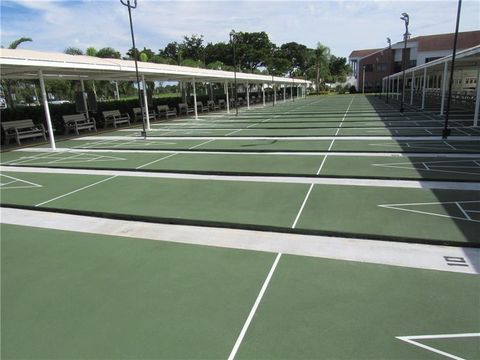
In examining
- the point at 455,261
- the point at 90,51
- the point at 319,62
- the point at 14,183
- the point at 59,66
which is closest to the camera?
the point at 455,261

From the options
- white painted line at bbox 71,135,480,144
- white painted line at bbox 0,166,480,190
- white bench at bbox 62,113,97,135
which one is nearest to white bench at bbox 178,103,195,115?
white bench at bbox 62,113,97,135

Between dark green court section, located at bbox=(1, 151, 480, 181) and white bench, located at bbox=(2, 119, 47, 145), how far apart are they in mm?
3283

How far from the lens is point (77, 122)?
1984 centimetres

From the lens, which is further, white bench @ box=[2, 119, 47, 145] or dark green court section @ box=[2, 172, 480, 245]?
white bench @ box=[2, 119, 47, 145]

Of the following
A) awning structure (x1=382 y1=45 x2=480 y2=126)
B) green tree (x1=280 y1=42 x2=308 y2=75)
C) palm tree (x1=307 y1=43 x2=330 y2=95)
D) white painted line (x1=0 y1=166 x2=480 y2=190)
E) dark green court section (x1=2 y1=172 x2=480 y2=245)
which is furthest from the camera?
green tree (x1=280 y1=42 x2=308 y2=75)

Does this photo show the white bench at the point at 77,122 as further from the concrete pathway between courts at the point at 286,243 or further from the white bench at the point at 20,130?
the concrete pathway between courts at the point at 286,243

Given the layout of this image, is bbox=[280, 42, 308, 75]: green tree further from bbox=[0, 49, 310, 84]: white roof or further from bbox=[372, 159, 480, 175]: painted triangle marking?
bbox=[372, 159, 480, 175]: painted triangle marking

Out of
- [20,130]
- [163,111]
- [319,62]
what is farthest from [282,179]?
[319,62]

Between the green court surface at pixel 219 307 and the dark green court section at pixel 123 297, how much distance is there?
0.04 feet

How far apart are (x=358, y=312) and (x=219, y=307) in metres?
1.45

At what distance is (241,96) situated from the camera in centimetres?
5106

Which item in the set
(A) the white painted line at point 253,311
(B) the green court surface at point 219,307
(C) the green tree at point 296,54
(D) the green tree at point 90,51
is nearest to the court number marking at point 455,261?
(B) the green court surface at point 219,307

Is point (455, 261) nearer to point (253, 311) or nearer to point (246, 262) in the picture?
point (246, 262)

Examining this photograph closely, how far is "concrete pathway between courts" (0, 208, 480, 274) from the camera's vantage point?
4652 mm
